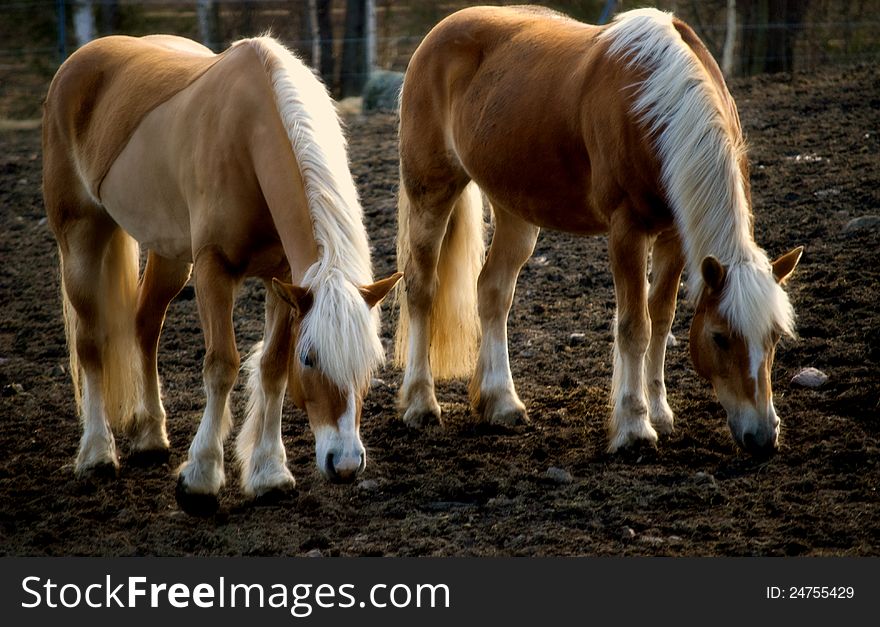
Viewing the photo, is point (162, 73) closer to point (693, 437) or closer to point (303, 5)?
point (693, 437)

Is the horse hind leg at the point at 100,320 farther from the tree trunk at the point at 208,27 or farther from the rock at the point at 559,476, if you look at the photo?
the tree trunk at the point at 208,27

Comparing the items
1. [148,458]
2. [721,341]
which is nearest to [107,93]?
[148,458]

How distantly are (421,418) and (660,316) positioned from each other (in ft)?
4.19

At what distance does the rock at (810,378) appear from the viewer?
5.25 m

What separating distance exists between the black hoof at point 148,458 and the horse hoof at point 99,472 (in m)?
0.20

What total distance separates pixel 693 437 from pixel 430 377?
1.34 m

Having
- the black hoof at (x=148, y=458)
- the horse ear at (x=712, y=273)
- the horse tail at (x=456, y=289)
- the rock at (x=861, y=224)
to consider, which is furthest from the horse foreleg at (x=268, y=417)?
the rock at (x=861, y=224)

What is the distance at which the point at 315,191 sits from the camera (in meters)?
3.90

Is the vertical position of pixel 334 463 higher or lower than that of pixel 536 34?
lower

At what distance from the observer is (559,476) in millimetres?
4504

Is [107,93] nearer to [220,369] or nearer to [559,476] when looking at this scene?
[220,369]

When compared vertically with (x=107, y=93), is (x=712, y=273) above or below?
below

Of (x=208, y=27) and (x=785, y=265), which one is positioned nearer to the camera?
(x=785, y=265)

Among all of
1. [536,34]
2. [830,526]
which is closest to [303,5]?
[536,34]
